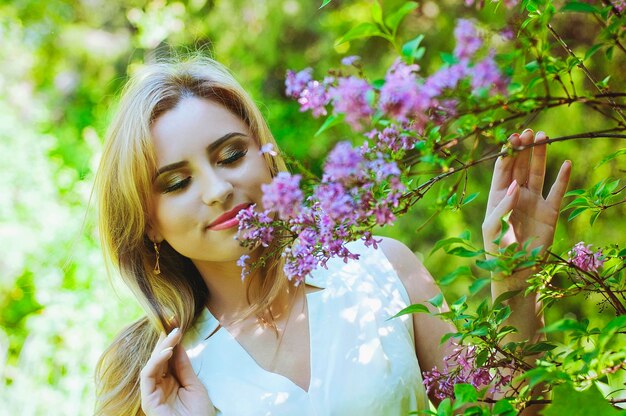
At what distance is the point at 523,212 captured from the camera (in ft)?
4.67

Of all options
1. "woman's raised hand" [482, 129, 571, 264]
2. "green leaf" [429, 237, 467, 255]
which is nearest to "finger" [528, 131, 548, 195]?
"woman's raised hand" [482, 129, 571, 264]

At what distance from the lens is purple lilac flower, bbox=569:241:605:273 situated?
3.98ft

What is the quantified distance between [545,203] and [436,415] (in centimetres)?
55

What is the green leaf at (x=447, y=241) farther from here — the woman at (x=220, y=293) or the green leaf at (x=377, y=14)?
the woman at (x=220, y=293)

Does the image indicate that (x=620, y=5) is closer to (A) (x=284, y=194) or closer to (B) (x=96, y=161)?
(A) (x=284, y=194)

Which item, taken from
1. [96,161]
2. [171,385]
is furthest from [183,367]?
[96,161]

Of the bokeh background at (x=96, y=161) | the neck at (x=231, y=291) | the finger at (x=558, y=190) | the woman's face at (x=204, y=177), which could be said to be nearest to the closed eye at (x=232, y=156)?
the woman's face at (x=204, y=177)

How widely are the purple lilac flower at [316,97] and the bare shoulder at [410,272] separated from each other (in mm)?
1084

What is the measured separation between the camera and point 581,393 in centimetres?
89

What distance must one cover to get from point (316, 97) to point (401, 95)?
6.8 inches

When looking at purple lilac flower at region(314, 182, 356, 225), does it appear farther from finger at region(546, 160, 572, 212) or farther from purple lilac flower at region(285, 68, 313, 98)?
finger at region(546, 160, 572, 212)

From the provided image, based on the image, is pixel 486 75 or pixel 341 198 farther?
pixel 341 198

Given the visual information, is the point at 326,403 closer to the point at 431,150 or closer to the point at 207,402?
the point at 207,402

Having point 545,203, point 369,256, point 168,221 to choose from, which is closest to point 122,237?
point 168,221
